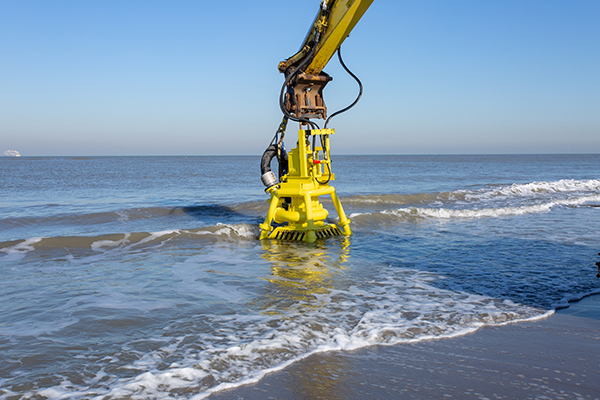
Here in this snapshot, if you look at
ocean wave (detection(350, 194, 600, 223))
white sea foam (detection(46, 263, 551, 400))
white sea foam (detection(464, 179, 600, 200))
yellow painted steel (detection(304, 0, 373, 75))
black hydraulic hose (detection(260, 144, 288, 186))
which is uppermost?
yellow painted steel (detection(304, 0, 373, 75))

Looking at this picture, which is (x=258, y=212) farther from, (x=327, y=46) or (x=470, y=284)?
(x=470, y=284)

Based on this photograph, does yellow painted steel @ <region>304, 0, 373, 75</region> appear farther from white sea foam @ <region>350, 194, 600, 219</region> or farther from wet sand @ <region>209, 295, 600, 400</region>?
wet sand @ <region>209, 295, 600, 400</region>

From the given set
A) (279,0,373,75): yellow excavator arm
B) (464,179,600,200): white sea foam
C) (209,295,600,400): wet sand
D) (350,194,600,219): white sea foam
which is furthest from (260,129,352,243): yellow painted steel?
(464,179,600,200): white sea foam

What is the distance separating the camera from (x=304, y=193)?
28.2 ft

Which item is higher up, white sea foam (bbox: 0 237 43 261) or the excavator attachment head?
the excavator attachment head

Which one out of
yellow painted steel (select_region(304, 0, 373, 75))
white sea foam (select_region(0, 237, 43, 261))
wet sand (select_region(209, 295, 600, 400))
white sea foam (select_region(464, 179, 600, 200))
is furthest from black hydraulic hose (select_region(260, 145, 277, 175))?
white sea foam (select_region(464, 179, 600, 200))

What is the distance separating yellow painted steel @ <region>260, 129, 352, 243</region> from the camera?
341 inches

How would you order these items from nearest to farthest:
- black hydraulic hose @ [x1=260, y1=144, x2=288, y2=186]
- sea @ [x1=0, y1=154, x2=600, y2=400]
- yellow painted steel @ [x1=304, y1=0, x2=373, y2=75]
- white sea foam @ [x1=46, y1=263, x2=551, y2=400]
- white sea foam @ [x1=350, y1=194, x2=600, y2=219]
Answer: white sea foam @ [x1=46, y1=263, x2=551, y2=400] < sea @ [x1=0, y1=154, x2=600, y2=400] < yellow painted steel @ [x1=304, y1=0, x2=373, y2=75] < black hydraulic hose @ [x1=260, y1=144, x2=288, y2=186] < white sea foam @ [x1=350, y1=194, x2=600, y2=219]

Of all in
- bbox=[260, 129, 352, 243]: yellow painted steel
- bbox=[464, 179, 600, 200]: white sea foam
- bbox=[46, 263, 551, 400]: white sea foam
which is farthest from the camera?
bbox=[464, 179, 600, 200]: white sea foam

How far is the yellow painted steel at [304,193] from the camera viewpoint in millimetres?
8672

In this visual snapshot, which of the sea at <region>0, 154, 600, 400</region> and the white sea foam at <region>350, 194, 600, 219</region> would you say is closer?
the sea at <region>0, 154, 600, 400</region>

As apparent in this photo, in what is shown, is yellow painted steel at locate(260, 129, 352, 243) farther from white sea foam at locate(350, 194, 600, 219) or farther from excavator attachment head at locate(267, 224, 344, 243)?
white sea foam at locate(350, 194, 600, 219)

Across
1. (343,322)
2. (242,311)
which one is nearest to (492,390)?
(343,322)

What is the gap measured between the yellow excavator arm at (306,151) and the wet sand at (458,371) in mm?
5015
